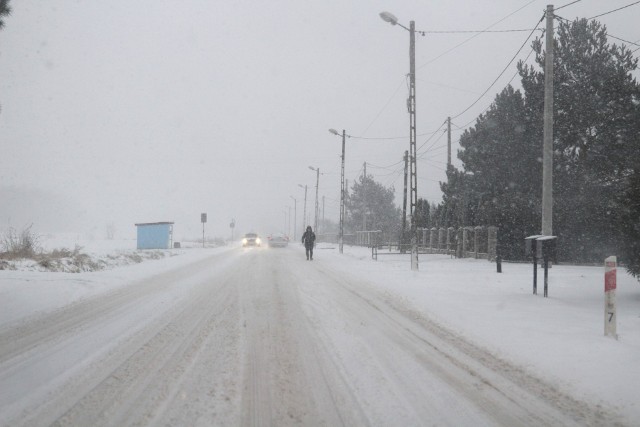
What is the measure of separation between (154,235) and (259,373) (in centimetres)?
3334

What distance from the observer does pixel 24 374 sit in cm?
416

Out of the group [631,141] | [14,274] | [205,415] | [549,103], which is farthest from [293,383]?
[631,141]

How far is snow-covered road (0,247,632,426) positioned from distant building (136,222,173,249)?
94.1 feet

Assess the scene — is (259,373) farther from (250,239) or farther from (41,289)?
(250,239)

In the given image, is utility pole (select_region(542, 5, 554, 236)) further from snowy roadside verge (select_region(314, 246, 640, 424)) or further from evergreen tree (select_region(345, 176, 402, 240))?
evergreen tree (select_region(345, 176, 402, 240))

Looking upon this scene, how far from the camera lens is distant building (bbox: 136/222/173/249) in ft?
115

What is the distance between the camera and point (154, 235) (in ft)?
115

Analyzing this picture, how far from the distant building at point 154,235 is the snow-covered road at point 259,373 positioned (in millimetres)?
28692

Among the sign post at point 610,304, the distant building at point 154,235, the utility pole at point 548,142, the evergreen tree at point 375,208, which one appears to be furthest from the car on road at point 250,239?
the sign post at point 610,304

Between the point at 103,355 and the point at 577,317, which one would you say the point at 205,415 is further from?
the point at 577,317

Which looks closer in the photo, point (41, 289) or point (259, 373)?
point (259, 373)

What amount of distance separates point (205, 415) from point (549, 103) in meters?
15.1

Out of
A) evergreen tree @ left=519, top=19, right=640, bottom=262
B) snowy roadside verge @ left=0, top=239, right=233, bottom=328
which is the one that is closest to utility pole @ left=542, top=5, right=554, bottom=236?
evergreen tree @ left=519, top=19, right=640, bottom=262

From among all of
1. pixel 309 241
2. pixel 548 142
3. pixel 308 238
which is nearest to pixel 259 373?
pixel 548 142
